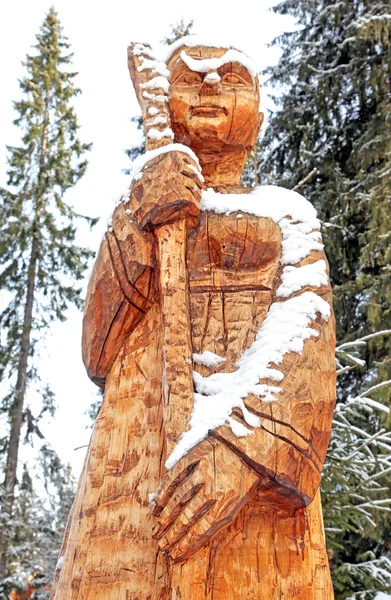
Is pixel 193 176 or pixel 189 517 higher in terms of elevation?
pixel 193 176

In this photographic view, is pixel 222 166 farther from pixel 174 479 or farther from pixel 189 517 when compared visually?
pixel 189 517

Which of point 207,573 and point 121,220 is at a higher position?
point 121,220

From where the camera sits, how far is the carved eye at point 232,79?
3404mm

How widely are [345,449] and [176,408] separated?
4.87 metres

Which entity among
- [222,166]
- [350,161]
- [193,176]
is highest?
[350,161]

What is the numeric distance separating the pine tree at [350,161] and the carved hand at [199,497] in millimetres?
6836

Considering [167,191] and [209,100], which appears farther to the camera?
[209,100]

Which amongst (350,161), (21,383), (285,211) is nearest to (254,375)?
(285,211)

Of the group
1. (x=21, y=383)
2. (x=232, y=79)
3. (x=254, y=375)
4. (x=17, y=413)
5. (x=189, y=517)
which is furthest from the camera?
(x=21, y=383)

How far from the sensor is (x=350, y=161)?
1299 centimetres

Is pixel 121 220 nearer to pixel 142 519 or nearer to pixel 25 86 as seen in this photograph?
pixel 142 519

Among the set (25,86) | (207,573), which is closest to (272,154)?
(25,86)

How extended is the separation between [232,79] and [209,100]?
0.61ft

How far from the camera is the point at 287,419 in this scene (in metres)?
2.52
